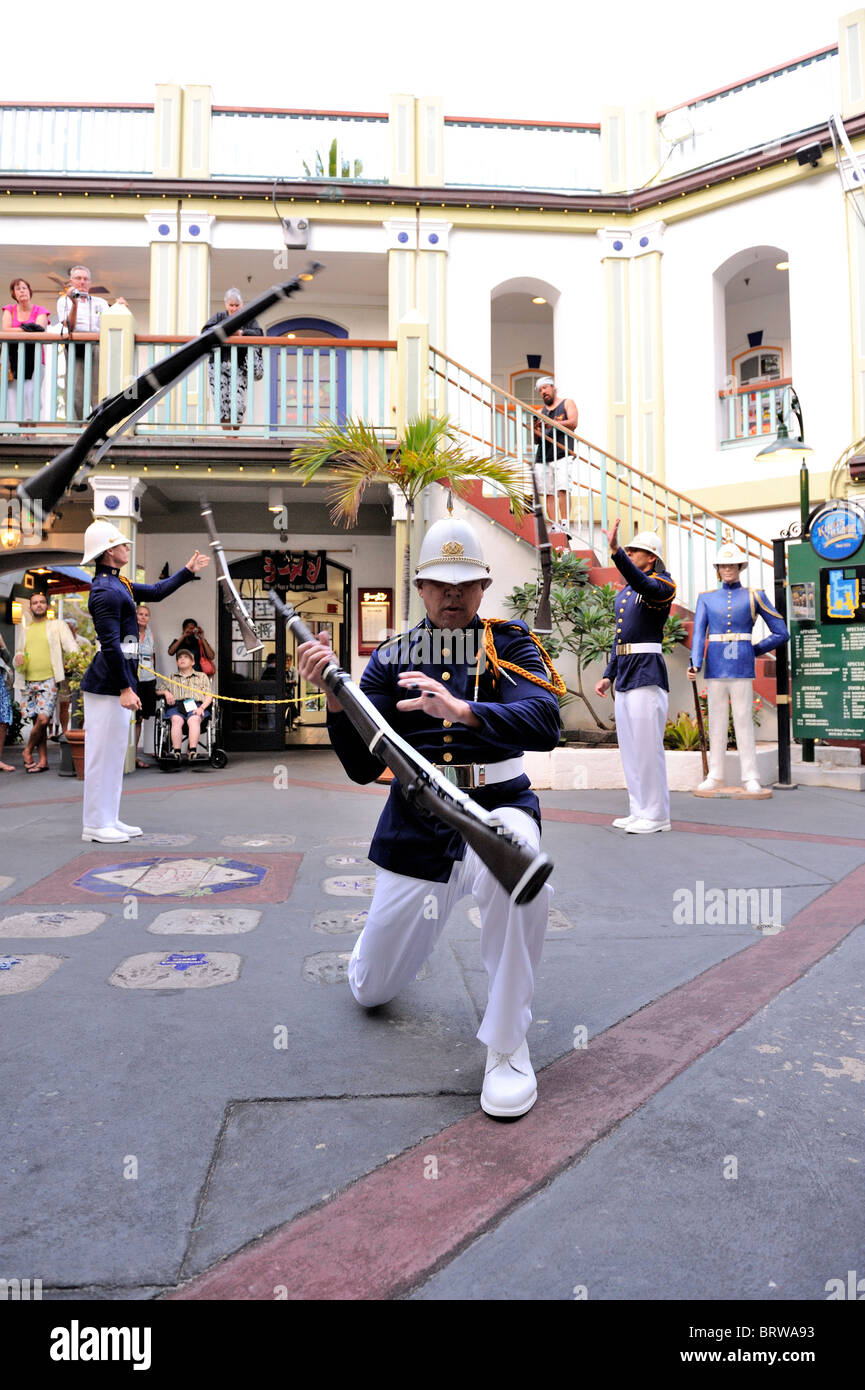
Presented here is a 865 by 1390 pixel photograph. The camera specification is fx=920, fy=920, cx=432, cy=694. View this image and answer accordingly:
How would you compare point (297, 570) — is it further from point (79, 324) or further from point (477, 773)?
point (477, 773)

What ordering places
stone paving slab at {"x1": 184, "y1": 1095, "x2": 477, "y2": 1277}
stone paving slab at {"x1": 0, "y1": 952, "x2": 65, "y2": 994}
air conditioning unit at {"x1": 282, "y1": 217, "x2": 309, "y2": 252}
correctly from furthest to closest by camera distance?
air conditioning unit at {"x1": 282, "y1": 217, "x2": 309, "y2": 252} → stone paving slab at {"x1": 0, "y1": 952, "x2": 65, "y2": 994} → stone paving slab at {"x1": 184, "y1": 1095, "x2": 477, "y2": 1277}

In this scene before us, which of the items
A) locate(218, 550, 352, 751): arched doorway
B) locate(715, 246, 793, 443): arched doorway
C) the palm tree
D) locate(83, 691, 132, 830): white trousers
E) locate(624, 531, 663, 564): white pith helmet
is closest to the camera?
locate(83, 691, 132, 830): white trousers

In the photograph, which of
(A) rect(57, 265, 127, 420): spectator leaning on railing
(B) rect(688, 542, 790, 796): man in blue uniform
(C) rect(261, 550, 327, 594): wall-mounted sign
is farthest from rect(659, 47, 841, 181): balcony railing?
(A) rect(57, 265, 127, 420): spectator leaning on railing

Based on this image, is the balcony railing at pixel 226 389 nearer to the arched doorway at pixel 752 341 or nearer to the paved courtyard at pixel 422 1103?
the arched doorway at pixel 752 341

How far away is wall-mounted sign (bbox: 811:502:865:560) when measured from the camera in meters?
8.97

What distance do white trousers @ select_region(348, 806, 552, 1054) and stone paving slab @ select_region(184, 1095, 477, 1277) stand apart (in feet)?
0.97

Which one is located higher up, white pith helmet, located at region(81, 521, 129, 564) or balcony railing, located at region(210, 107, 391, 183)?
balcony railing, located at region(210, 107, 391, 183)

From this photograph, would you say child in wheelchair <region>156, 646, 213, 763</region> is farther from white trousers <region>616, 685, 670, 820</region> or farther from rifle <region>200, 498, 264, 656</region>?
rifle <region>200, 498, 264, 656</region>

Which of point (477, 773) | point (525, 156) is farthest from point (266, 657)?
point (477, 773)

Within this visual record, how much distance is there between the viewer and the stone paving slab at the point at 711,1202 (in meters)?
1.76

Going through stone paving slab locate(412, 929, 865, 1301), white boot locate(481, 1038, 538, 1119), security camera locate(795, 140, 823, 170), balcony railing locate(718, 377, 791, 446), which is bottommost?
stone paving slab locate(412, 929, 865, 1301)

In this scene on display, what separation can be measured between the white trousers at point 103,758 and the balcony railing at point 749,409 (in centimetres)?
1056

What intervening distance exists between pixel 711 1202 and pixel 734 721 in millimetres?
6999
